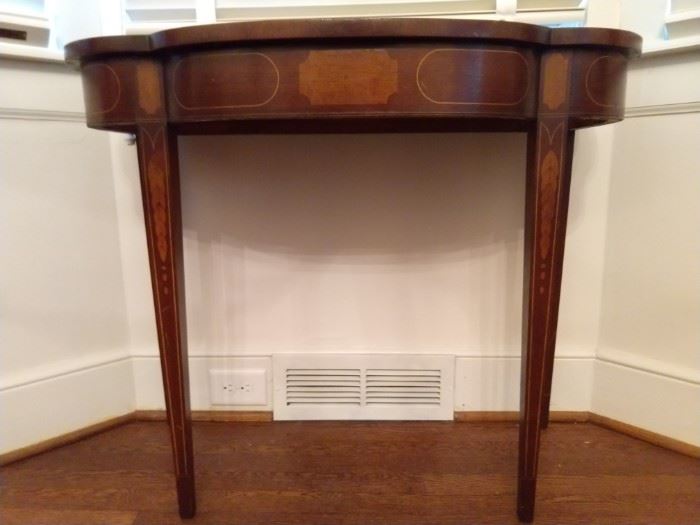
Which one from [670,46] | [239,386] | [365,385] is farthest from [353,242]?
[670,46]

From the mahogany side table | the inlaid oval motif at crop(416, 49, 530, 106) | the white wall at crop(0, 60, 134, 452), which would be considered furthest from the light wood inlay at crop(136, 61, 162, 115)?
the white wall at crop(0, 60, 134, 452)

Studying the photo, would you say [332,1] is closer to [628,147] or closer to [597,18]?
[597,18]

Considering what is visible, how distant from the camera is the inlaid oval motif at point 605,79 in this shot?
0.87 meters

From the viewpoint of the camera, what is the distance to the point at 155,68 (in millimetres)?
875

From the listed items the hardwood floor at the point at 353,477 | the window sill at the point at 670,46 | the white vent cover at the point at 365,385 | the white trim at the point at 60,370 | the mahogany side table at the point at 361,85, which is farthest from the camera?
the white vent cover at the point at 365,385

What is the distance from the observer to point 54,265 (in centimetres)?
131

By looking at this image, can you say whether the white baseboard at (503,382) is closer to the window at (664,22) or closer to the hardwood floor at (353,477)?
the hardwood floor at (353,477)

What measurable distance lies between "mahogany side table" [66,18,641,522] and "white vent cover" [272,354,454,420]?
444mm

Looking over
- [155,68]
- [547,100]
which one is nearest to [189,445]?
[155,68]

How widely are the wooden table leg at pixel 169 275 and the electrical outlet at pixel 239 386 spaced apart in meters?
0.39

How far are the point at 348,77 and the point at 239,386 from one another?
2.98 ft

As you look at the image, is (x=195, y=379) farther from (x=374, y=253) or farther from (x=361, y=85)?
(x=361, y=85)

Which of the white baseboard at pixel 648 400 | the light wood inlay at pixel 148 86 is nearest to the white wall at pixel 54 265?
the light wood inlay at pixel 148 86

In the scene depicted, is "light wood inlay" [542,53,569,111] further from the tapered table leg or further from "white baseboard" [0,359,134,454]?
"white baseboard" [0,359,134,454]
